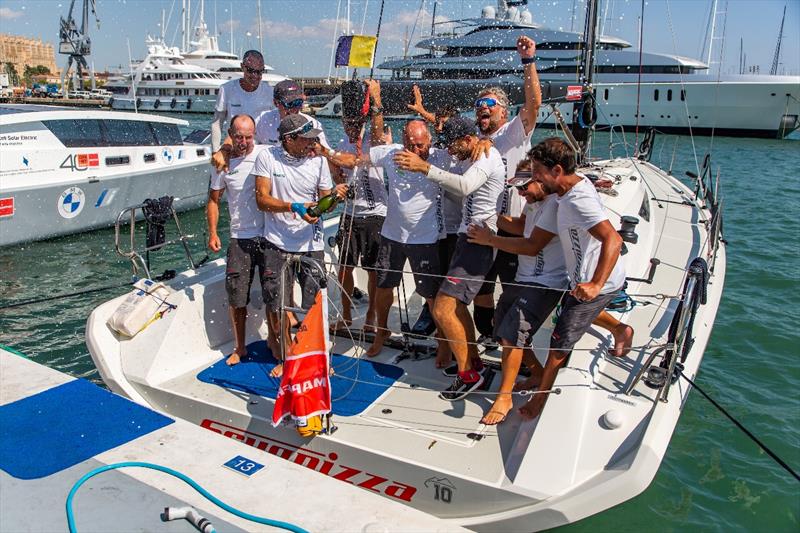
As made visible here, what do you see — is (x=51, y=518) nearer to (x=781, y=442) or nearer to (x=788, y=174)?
(x=781, y=442)

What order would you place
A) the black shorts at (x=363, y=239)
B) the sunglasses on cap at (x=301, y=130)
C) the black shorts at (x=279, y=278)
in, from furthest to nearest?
the black shorts at (x=363, y=239), the black shorts at (x=279, y=278), the sunglasses on cap at (x=301, y=130)

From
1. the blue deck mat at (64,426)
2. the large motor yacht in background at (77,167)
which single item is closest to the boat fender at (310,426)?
the blue deck mat at (64,426)

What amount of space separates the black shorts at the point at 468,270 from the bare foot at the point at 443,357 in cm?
74

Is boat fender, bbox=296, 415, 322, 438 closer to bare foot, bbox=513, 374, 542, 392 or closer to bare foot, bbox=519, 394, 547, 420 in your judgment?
bare foot, bbox=519, 394, 547, 420

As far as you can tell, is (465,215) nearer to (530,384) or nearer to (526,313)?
(526,313)

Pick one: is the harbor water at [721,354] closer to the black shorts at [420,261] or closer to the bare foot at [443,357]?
the bare foot at [443,357]

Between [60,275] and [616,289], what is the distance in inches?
348

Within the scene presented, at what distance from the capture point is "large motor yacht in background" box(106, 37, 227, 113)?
44938mm

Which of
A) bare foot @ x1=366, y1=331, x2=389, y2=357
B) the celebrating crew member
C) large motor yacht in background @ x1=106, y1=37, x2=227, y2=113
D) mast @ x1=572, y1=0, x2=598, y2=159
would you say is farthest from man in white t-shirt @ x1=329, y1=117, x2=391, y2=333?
large motor yacht in background @ x1=106, y1=37, x2=227, y2=113

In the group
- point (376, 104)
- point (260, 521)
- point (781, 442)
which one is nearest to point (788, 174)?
point (781, 442)

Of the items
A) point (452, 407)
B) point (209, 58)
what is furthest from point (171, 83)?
point (452, 407)

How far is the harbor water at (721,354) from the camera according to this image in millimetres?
3879

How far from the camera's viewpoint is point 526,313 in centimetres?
363

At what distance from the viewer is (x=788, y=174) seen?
2120 centimetres
